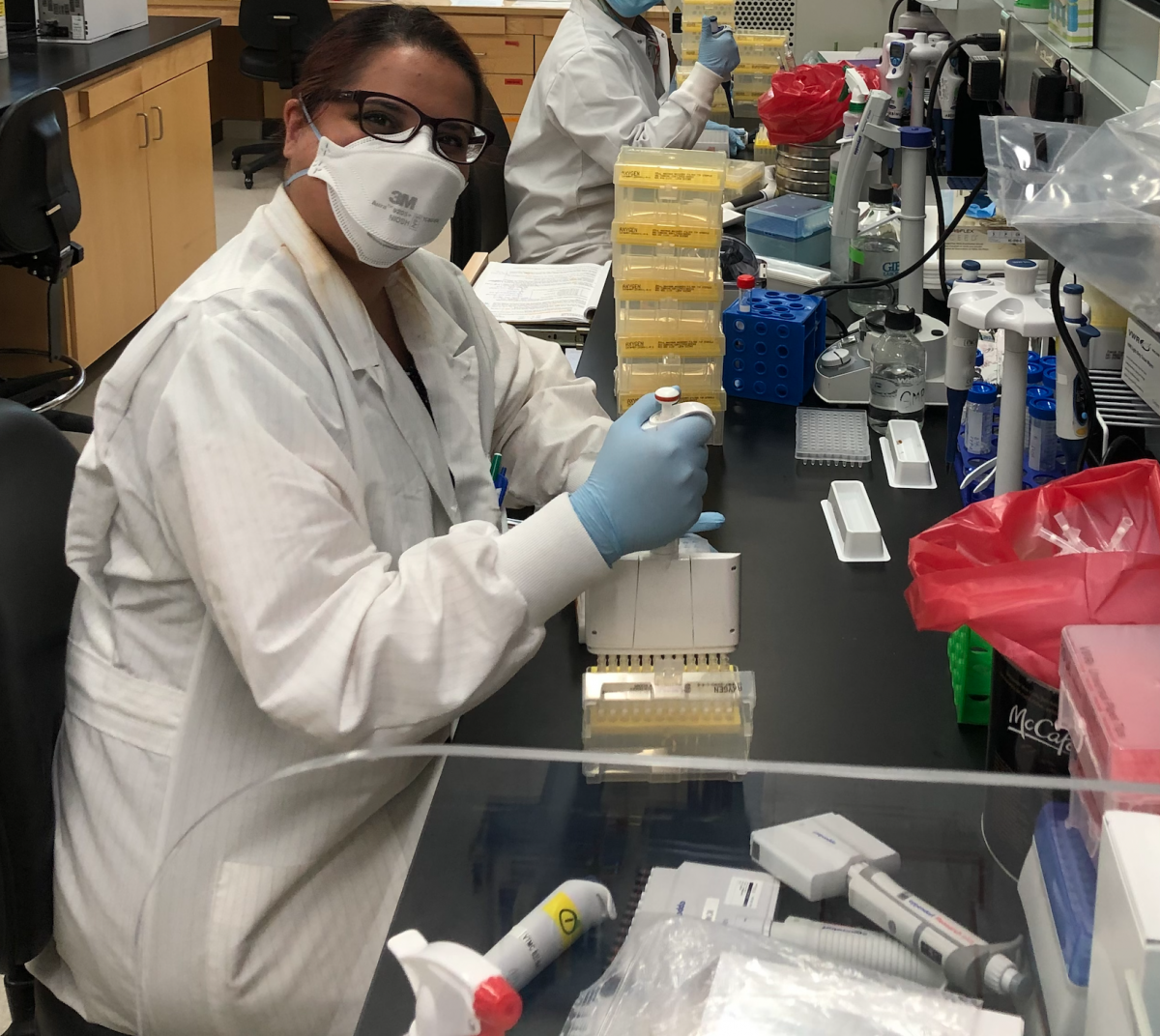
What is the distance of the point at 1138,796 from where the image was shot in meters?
0.65

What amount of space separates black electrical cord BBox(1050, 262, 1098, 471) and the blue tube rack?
1.1 inches

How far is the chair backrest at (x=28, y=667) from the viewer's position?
1.14 m

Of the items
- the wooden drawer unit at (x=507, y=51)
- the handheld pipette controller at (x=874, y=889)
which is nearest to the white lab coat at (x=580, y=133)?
the handheld pipette controller at (x=874, y=889)

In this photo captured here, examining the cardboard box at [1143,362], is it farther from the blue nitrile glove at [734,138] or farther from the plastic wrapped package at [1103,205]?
the blue nitrile glove at [734,138]

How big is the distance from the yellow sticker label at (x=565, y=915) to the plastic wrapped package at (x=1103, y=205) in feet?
2.34

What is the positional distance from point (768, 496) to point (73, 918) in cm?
91

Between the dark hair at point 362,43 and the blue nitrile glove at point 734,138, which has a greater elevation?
Result: the dark hair at point 362,43

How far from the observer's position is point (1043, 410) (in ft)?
4.47

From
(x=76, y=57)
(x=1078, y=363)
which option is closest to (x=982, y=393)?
(x=1078, y=363)

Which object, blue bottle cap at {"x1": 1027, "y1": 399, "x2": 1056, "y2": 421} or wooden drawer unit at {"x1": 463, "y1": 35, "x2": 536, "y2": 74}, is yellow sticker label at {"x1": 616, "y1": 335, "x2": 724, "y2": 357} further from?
wooden drawer unit at {"x1": 463, "y1": 35, "x2": 536, "y2": 74}

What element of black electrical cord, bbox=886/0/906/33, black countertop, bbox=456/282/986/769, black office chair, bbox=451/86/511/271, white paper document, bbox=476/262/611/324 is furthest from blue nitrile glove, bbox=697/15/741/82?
black countertop, bbox=456/282/986/769

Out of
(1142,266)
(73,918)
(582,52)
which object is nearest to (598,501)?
(1142,266)

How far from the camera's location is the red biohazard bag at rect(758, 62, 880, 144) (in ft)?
8.88

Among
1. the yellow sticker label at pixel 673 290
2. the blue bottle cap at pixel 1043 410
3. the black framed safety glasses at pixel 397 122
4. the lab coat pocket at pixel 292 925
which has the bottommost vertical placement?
the lab coat pocket at pixel 292 925
